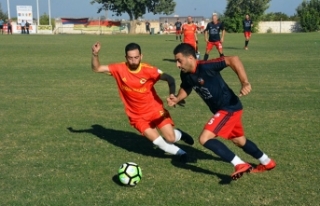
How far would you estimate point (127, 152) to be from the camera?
255 inches

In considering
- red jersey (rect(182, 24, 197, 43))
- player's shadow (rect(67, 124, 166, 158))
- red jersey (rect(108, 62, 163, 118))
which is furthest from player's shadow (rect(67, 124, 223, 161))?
red jersey (rect(182, 24, 197, 43))

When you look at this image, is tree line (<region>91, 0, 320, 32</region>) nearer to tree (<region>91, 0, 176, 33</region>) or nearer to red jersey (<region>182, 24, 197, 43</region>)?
tree (<region>91, 0, 176, 33</region>)

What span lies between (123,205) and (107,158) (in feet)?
5.33

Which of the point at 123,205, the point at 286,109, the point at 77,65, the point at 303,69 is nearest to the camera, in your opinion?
the point at 123,205

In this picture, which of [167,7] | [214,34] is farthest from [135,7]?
[214,34]

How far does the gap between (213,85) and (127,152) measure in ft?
6.27

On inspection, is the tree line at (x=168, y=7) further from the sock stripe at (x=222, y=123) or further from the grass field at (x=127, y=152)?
the sock stripe at (x=222, y=123)

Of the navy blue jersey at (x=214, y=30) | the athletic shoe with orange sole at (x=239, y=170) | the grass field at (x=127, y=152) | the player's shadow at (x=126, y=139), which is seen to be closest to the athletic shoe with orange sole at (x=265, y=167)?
the grass field at (x=127, y=152)

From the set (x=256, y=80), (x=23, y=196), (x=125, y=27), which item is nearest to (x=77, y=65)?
(x=256, y=80)

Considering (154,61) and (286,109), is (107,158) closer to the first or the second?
(286,109)

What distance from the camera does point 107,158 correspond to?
244 inches

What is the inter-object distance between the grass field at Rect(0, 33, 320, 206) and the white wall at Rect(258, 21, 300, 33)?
59.3 metres

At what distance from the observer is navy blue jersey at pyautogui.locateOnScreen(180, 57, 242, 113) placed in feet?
16.8

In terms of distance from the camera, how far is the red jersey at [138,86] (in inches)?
243
